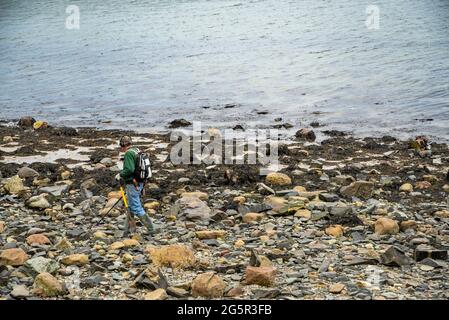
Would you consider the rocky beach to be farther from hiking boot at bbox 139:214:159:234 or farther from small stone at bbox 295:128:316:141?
small stone at bbox 295:128:316:141

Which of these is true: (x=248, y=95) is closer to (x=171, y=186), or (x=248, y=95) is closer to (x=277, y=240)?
(x=171, y=186)

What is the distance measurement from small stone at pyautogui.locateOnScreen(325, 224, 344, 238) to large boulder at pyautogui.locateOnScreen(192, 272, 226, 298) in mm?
3861

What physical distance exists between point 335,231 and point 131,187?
463 centimetres

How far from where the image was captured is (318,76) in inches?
1799

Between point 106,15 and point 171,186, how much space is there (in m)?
91.4

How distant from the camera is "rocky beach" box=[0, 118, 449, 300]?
9688mm

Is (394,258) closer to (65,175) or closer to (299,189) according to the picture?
(299,189)

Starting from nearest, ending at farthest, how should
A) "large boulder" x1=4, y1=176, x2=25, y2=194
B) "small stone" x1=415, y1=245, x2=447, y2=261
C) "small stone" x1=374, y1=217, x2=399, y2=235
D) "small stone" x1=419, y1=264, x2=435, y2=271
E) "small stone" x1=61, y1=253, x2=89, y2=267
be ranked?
"small stone" x1=419, y1=264, x2=435, y2=271 → "small stone" x1=61, y1=253, x2=89, y2=267 → "small stone" x1=415, y1=245, x2=447, y2=261 → "small stone" x1=374, y1=217, x2=399, y2=235 → "large boulder" x1=4, y1=176, x2=25, y2=194

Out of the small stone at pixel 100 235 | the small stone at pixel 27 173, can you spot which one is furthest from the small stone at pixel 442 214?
the small stone at pixel 27 173

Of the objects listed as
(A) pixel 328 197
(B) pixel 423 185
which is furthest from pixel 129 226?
(B) pixel 423 185

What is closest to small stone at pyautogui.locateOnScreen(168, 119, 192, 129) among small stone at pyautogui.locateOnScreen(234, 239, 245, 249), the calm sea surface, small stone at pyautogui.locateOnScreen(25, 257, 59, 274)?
the calm sea surface

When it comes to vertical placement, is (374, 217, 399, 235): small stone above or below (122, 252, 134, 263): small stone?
above

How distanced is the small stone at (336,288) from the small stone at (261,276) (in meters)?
1.01

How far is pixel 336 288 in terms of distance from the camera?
9.45 meters
